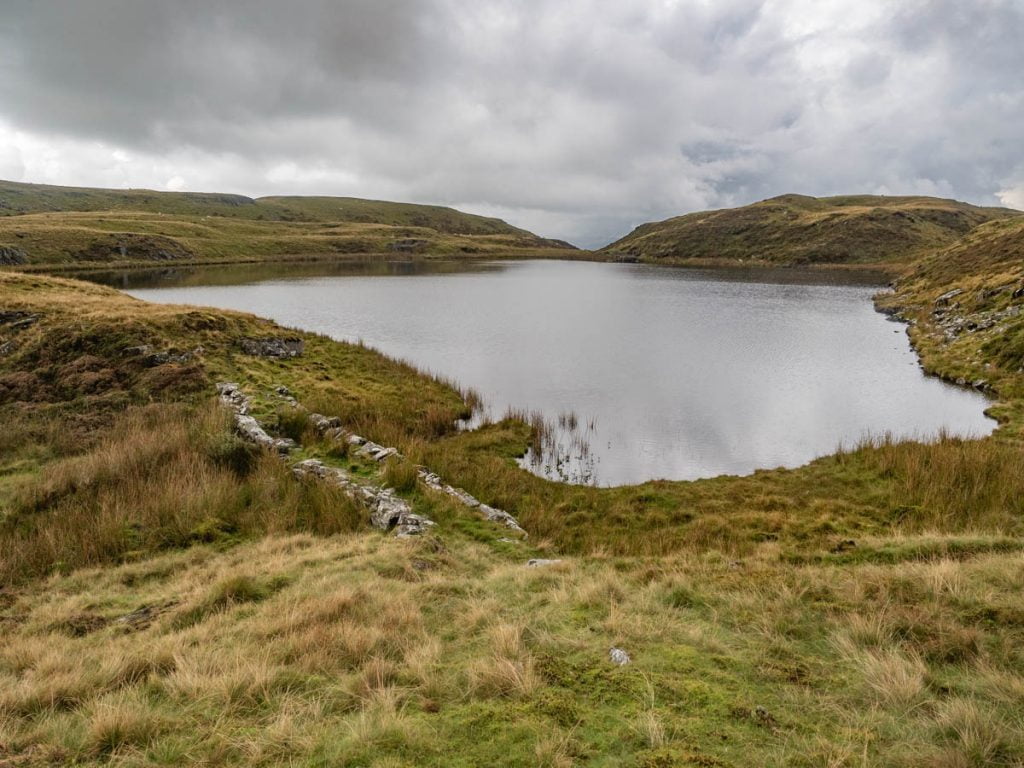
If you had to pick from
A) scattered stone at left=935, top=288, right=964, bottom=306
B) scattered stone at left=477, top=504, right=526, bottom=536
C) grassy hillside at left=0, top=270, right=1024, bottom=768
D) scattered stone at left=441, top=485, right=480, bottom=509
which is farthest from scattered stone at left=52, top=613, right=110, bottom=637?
scattered stone at left=935, top=288, right=964, bottom=306

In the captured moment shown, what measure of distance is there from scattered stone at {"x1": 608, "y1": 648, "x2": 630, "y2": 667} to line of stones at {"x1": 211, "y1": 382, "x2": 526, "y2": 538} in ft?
22.2

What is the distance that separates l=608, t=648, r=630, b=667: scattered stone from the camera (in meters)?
6.62

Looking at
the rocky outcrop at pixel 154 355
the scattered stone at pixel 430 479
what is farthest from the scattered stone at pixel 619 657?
the rocky outcrop at pixel 154 355

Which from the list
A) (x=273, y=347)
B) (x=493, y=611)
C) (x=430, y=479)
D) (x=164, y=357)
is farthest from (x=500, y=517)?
(x=273, y=347)

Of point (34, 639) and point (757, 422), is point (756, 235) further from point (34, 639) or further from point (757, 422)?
point (34, 639)

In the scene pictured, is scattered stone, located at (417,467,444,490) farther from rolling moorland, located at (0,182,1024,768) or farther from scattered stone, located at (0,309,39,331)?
scattered stone, located at (0,309,39,331)

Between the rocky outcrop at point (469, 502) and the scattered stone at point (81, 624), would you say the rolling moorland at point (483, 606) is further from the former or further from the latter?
the rocky outcrop at point (469, 502)

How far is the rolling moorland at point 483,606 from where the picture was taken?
5219 mm

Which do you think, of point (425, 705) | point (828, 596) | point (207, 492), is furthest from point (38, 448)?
point (828, 596)

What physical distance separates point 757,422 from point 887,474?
25.8 ft

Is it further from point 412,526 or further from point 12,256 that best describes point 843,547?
point 12,256

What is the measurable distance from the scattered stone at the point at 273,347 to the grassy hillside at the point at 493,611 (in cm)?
1025

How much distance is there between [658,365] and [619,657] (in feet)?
100

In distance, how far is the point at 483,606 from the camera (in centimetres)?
852
